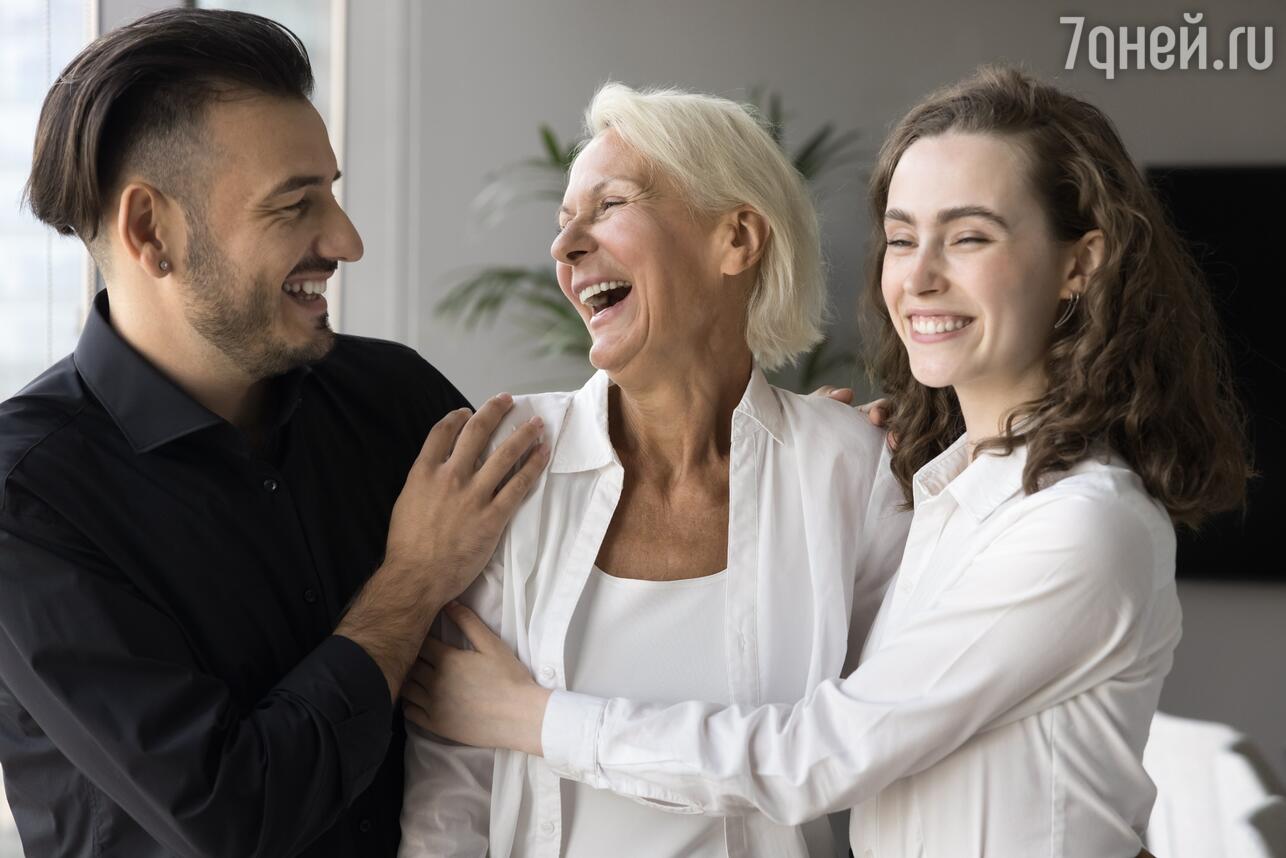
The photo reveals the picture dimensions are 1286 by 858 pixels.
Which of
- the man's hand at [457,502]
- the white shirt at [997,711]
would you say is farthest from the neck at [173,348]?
the white shirt at [997,711]

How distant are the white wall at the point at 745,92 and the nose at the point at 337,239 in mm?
2979

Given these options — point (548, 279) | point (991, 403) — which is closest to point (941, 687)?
point (991, 403)

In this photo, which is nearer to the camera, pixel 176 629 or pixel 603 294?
pixel 176 629

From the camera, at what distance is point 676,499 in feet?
5.95

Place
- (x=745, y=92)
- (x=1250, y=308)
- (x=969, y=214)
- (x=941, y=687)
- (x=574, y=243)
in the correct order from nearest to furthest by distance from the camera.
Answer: (x=941, y=687) < (x=969, y=214) < (x=574, y=243) < (x=1250, y=308) < (x=745, y=92)

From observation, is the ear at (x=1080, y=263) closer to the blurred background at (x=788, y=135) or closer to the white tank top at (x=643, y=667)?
the white tank top at (x=643, y=667)

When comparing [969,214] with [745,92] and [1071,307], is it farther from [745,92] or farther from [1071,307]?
[745,92]

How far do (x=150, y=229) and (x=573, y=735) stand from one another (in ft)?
2.71

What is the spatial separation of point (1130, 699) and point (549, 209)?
360cm

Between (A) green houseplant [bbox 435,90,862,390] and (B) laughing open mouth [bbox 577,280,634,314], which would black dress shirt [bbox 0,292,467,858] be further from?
(A) green houseplant [bbox 435,90,862,390]

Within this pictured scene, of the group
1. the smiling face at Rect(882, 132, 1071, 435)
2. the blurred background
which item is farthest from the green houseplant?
the smiling face at Rect(882, 132, 1071, 435)

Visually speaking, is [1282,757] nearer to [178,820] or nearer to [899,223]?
[899,223]

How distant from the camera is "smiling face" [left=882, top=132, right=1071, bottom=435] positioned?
146cm

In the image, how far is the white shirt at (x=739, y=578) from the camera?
166 centimetres
